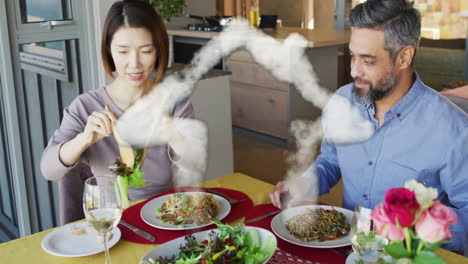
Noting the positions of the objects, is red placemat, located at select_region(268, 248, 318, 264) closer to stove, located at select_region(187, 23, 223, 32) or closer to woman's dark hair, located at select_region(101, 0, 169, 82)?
woman's dark hair, located at select_region(101, 0, 169, 82)

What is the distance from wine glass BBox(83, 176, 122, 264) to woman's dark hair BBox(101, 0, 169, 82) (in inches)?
31.7

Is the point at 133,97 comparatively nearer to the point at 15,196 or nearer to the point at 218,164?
the point at 15,196

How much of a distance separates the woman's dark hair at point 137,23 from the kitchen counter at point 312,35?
2.86m

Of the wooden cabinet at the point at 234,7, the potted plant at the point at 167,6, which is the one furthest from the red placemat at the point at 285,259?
the wooden cabinet at the point at 234,7

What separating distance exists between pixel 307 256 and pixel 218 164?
2231mm

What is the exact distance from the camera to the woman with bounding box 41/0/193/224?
1.88 m

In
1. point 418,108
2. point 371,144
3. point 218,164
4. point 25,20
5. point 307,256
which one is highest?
point 25,20

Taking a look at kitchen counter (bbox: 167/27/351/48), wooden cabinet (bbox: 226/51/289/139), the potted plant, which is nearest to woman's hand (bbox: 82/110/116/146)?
the potted plant

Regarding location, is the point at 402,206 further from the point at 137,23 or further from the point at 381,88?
the point at 137,23

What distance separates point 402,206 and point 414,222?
1.8 inches

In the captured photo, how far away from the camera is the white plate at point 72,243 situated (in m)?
1.34

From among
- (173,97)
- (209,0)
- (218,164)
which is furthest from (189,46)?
(173,97)

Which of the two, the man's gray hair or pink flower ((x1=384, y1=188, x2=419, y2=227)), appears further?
the man's gray hair

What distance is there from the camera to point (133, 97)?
202 centimetres
